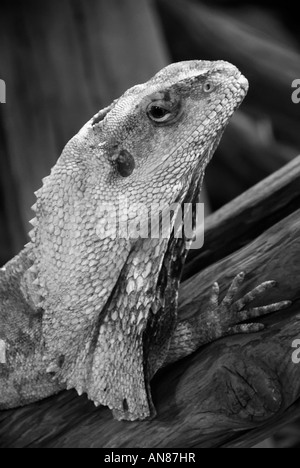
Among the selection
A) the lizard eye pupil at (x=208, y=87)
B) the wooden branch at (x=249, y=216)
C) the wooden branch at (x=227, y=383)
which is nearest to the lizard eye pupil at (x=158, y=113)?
the lizard eye pupil at (x=208, y=87)

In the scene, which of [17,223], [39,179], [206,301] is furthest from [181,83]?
[17,223]

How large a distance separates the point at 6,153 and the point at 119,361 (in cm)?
189

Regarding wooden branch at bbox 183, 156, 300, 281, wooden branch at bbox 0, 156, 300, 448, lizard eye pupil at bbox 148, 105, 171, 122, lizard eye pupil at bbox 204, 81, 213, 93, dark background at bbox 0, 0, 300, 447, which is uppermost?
dark background at bbox 0, 0, 300, 447

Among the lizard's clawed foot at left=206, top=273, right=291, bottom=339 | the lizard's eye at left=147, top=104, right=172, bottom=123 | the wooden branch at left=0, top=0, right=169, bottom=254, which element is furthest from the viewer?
the wooden branch at left=0, top=0, right=169, bottom=254

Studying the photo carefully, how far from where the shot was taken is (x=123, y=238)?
5.34 feet

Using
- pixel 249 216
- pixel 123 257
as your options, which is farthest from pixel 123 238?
pixel 249 216

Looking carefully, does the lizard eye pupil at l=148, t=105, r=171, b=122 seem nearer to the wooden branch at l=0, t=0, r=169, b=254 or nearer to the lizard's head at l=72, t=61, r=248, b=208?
the lizard's head at l=72, t=61, r=248, b=208

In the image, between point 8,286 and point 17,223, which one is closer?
point 8,286

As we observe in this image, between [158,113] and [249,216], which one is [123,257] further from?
[249,216]

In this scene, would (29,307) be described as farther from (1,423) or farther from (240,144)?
(240,144)

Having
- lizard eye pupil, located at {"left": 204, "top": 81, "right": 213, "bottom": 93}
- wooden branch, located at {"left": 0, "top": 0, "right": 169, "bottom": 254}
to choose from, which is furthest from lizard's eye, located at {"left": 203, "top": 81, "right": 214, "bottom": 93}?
wooden branch, located at {"left": 0, "top": 0, "right": 169, "bottom": 254}

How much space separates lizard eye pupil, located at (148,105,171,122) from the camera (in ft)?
5.17

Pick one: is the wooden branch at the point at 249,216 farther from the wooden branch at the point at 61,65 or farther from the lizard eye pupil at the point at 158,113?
the wooden branch at the point at 61,65

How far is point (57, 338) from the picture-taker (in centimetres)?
177
